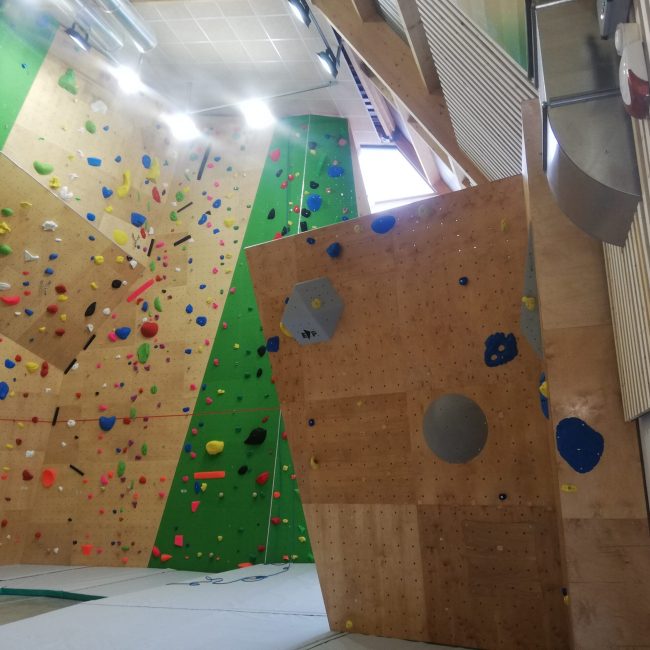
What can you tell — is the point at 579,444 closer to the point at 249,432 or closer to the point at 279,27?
the point at 249,432

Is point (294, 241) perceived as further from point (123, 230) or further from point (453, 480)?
point (123, 230)

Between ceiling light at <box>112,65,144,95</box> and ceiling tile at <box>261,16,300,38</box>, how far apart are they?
4.94ft

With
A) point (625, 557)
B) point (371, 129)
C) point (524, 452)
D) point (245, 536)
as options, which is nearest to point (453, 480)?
point (524, 452)

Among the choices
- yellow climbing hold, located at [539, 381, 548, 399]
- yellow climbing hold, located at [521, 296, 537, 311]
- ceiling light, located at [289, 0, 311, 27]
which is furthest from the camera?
ceiling light, located at [289, 0, 311, 27]

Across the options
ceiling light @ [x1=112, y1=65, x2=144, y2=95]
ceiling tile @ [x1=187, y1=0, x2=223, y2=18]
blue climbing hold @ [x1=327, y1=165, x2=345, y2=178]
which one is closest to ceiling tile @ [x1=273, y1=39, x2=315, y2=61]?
ceiling tile @ [x1=187, y1=0, x2=223, y2=18]

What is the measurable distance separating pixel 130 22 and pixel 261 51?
1272 millimetres

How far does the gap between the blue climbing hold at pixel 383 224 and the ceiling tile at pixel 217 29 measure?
3.52m

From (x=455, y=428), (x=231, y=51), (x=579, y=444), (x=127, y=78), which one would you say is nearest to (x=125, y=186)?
(x=127, y=78)

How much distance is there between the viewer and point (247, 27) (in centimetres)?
566

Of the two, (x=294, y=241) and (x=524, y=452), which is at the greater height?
(x=294, y=241)

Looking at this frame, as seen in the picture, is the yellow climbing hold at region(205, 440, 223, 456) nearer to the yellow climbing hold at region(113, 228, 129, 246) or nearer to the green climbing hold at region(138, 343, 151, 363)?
the green climbing hold at region(138, 343, 151, 363)

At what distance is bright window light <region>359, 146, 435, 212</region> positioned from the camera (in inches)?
297

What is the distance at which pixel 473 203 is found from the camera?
2.97m

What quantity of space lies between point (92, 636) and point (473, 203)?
3.11m
